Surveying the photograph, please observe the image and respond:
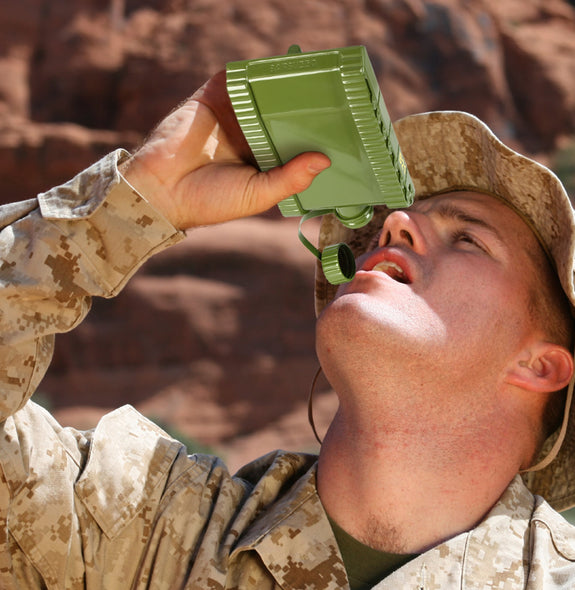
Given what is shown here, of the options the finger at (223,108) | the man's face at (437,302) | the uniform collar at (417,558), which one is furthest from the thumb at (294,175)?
the uniform collar at (417,558)

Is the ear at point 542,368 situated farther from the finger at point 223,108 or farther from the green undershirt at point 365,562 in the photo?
the finger at point 223,108

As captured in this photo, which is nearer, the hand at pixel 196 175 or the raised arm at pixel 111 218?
→ the raised arm at pixel 111 218

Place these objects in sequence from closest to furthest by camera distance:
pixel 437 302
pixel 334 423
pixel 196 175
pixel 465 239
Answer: pixel 196 175, pixel 437 302, pixel 334 423, pixel 465 239

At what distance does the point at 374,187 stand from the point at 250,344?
32.7 feet

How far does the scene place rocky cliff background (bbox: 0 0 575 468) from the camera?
38.4 feet

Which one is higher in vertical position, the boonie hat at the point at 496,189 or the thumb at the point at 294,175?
the thumb at the point at 294,175

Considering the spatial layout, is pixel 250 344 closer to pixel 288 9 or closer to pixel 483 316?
pixel 288 9

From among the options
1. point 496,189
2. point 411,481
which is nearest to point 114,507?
point 411,481

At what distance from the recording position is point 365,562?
7.18 feet

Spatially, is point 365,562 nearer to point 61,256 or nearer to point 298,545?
point 298,545

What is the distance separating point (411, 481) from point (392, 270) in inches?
22.0

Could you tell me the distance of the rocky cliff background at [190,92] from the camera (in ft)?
38.4

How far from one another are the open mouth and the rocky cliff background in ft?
28.6

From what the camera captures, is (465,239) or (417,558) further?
(465,239)
